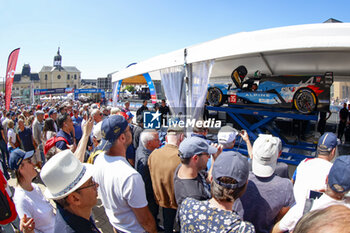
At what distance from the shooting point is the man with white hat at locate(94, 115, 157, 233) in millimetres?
1658

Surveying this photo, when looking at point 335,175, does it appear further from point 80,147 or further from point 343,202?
point 80,147

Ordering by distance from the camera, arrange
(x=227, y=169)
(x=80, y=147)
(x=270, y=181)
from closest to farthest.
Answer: (x=227, y=169) < (x=270, y=181) < (x=80, y=147)

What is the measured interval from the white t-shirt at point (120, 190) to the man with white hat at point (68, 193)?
273mm

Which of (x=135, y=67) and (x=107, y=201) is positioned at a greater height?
(x=135, y=67)

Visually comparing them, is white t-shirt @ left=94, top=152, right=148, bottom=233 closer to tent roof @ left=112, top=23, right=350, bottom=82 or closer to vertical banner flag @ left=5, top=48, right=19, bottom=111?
tent roof @ left=112, top=23, right=350, bottom=82

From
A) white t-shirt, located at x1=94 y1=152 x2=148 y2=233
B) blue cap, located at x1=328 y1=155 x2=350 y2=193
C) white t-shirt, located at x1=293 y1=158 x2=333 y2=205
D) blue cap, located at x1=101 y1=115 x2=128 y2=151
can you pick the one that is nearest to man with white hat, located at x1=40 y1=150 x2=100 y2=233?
white t-shirt, located at x1=94 y1=152 x2=148 y2=233

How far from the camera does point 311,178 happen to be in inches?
74.6

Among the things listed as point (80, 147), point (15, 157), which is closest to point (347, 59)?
point (80, 147)

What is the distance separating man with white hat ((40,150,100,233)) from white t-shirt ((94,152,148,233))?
0.27 metres

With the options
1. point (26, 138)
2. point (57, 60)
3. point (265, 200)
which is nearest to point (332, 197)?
point (265, 200)

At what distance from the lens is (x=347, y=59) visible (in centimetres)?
607

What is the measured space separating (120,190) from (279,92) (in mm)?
5480

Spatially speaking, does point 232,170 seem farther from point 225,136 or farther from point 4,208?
point 4,208

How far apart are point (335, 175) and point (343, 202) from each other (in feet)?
0.62
